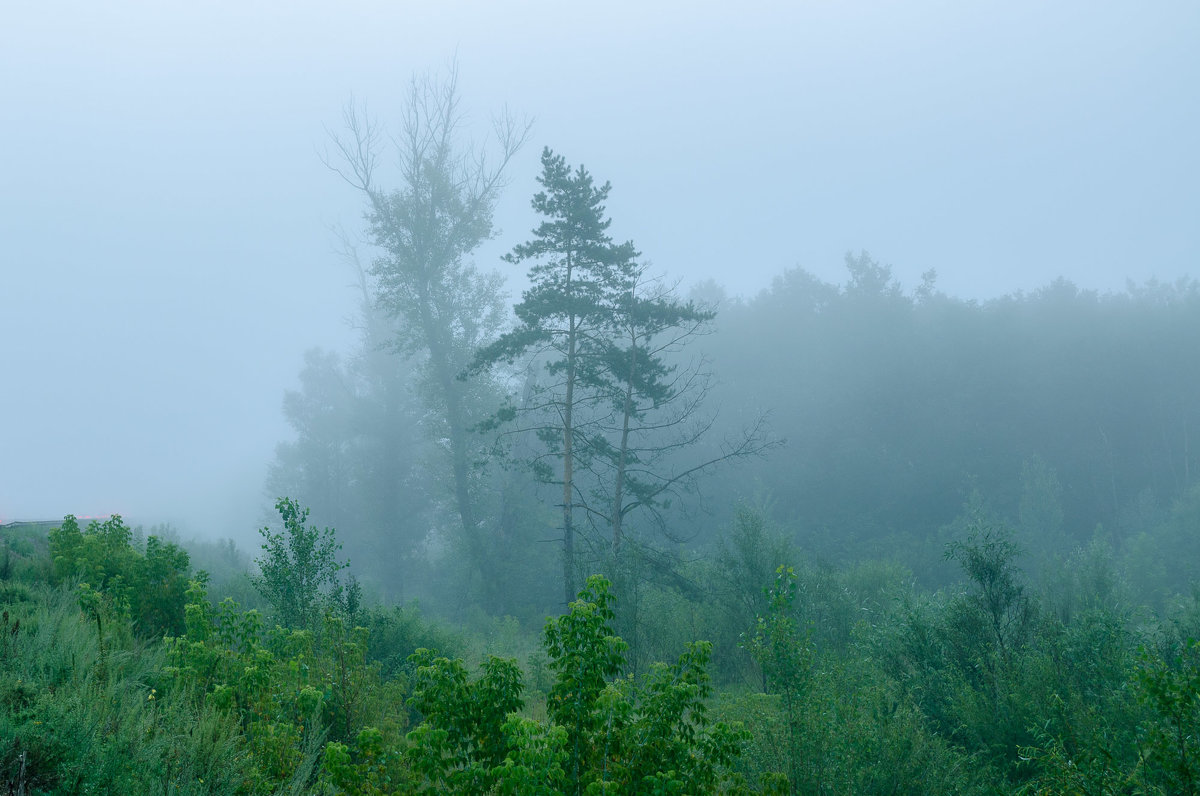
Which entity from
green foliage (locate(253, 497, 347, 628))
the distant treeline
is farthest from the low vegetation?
the distant treeline

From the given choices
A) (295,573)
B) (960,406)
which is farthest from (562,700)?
(960,406)

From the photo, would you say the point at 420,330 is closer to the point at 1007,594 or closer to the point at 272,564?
the point at 272,564

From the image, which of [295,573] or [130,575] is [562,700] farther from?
[130,575]

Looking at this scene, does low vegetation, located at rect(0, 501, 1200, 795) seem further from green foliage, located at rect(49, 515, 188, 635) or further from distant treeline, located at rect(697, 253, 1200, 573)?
distant treeline, located at rect(697, 253, 1200, 573)

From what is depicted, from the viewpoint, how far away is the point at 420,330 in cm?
2814

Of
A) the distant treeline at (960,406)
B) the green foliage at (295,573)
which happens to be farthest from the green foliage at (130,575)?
the distant treeline at (960,406)

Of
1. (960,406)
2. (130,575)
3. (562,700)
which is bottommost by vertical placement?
(562,700)

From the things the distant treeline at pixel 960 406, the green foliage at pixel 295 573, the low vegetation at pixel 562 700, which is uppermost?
the distant treeline at pixel 960 406

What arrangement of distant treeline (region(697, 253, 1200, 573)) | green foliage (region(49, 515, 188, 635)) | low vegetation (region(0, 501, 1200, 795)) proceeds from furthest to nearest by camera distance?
1. distant treeline (region(697, 253, 1200, 573))
2. green foliage (region(49, 515, 188, 635))
3. low vegetation (region(0, 501, 1200, 795))

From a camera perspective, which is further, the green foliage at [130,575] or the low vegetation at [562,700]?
the green foliage at [130,575]

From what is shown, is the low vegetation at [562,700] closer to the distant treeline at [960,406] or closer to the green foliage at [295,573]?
the green foliage at [295,573]

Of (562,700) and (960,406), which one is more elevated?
(960,406)

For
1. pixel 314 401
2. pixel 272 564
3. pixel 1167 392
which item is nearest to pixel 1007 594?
pixel 272 564

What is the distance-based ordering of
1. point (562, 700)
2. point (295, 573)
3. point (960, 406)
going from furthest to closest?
point (960, 406) < point (295, 573) < point (562, 700)
